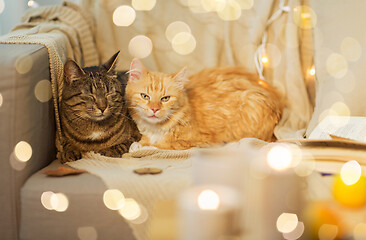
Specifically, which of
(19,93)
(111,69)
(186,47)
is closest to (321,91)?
(186,47)

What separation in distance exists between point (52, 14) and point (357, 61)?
1513mm

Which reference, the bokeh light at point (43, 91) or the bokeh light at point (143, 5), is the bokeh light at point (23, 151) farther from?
the bokeh light at point (143, 5)

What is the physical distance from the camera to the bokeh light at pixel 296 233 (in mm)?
637

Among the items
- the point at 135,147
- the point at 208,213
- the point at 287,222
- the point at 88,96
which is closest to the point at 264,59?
the point at 135,147

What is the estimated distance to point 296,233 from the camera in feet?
2.12

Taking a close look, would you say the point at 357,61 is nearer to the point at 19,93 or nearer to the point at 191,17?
the point at 191,17

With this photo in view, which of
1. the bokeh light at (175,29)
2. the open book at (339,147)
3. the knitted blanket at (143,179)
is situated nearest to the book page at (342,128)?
the open book at (339,147)

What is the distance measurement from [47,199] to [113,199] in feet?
0.71

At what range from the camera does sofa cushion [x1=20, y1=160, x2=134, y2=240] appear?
39.8 inches

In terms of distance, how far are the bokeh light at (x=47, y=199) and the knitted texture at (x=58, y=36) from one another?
0.31 meters

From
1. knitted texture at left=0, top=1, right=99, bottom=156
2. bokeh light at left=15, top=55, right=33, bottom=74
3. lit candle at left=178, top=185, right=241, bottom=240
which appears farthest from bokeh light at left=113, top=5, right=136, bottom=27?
lit candle at left=178, top=185, right=241, bottom=240

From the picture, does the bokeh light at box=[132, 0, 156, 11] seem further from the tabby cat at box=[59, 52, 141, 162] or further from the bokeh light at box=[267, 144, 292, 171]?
the bokeh light at box=[267, 144, 292, 171]

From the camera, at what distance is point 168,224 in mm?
690

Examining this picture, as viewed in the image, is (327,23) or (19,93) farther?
(327,23)
